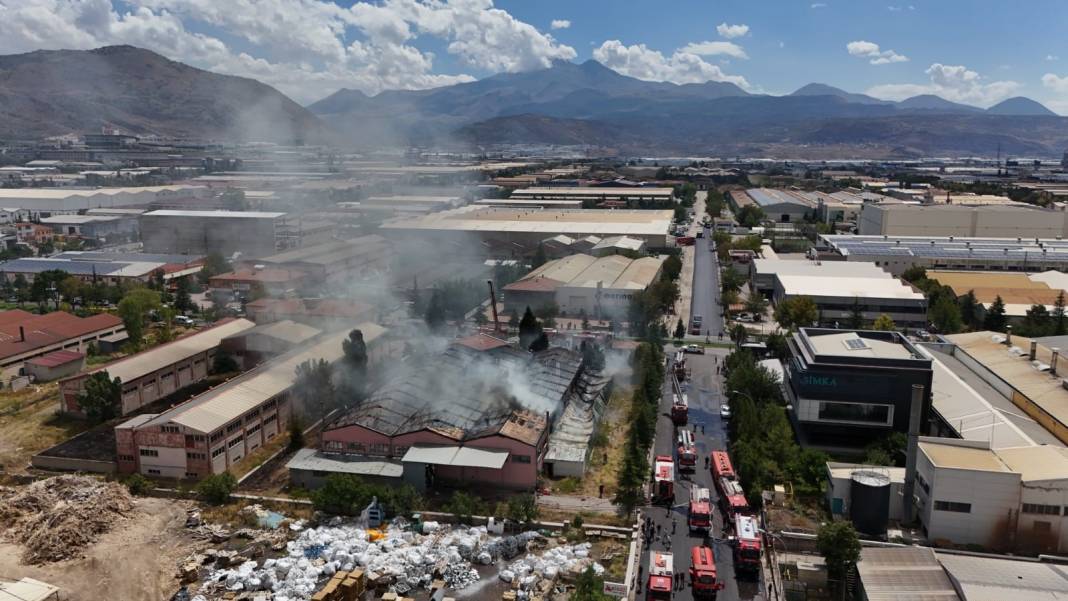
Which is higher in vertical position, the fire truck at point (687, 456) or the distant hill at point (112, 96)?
the distant hill at point (112, 96)

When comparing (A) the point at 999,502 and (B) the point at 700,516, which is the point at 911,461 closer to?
(A) the point at 999,502

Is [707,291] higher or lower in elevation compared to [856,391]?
lower

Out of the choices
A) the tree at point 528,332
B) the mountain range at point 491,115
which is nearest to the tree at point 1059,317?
the tree at point 528,332

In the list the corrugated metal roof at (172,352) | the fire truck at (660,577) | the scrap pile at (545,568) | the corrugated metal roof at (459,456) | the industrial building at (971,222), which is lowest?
the scrap pile at (545,568)

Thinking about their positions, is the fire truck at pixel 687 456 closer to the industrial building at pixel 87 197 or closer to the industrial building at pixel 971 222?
the industrial building at pixel 971 222

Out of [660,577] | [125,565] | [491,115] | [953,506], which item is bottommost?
[125,565]

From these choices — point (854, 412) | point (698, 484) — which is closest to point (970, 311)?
point (854, 412)
